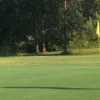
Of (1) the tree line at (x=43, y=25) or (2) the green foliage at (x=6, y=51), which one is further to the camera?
(2) the green foliage at (x=6, y=51)

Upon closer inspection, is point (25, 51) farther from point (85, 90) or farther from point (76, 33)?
point (85, 90)

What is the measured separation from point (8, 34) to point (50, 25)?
41.3 feet

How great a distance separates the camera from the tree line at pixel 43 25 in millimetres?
44031

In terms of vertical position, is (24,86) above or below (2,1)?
below

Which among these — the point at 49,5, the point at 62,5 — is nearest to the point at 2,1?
the point at 49,5

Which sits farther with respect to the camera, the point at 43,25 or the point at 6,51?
the point at 6,51

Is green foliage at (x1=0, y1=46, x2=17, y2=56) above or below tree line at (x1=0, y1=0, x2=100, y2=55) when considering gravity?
below

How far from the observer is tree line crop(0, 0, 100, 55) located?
44.0 meters

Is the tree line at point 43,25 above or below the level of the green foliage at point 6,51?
above

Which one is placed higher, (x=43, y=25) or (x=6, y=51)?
(x=43, y=25)

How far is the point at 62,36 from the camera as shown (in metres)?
44.9

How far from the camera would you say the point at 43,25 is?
44906 mm

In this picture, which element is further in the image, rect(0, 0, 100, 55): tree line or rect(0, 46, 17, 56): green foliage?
rect(0, 46, 17, 56): green foliage

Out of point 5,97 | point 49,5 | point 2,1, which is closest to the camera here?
point 5,97
